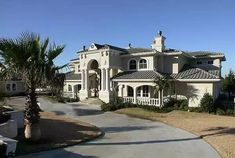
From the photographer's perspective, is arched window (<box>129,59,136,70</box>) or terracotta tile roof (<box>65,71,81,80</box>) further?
terracotta tile roof (<box>65,71,81,80</box>)

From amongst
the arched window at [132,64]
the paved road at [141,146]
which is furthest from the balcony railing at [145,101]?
the paved road at [141,146]

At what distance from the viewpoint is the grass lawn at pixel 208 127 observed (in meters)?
13.4

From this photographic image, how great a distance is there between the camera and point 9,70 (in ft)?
41.9

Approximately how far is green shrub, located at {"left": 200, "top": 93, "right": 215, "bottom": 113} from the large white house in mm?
1103

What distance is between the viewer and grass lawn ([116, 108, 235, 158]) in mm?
13422

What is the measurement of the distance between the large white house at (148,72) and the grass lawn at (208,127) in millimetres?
3828

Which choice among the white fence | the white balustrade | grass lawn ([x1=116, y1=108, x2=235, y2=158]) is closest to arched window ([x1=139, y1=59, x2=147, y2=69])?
the white balustrade

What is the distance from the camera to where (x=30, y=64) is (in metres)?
12.9

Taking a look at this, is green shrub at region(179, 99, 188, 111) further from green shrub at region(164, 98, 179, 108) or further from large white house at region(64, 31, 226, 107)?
large white house at region(64, 31, 226, 107)

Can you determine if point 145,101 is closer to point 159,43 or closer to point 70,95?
point 159,43

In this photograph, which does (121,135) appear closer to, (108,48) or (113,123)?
(113,123)

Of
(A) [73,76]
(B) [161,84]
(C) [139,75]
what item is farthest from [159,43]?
(A) [73,76]

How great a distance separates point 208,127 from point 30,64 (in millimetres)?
12661

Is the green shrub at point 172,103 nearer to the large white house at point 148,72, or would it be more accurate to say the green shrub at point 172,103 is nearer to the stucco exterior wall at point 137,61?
the large white house at point 148,72
